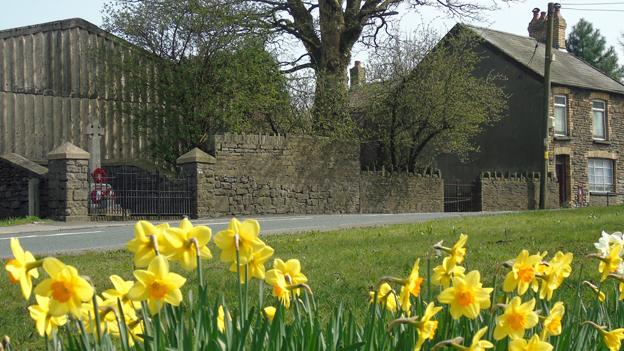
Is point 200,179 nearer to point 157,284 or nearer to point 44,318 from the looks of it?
point 44,318

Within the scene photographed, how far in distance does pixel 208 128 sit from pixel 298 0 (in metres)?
6.09

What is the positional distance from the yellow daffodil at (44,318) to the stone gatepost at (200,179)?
20.3 meters

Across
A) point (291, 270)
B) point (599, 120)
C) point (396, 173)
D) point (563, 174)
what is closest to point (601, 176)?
point (599, 120)

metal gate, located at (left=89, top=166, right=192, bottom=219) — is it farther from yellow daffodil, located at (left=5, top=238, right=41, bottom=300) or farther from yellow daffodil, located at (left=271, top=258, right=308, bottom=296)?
yellow daffodil, located at (left=5, top=238, right=41, bottom=300)

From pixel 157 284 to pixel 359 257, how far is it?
278 inches

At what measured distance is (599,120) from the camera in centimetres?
3912

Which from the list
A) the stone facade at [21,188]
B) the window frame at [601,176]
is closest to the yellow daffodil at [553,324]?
the stone facade at [21,188]

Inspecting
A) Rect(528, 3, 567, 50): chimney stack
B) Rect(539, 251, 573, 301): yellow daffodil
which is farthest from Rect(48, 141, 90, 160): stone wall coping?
Rect(528, 3, 567, 50): chimney stack

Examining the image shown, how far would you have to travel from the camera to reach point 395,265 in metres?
8.28

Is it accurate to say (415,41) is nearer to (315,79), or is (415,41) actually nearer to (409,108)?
(409,108)

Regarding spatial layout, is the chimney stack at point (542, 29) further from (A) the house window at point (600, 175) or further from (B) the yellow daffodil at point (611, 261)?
(B) the yellow daffodil at point (611, 261)

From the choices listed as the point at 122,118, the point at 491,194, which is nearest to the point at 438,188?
the point at 491,194

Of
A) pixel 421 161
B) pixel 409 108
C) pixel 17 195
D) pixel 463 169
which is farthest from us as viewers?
pixel 463 169

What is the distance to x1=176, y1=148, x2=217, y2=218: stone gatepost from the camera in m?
22.5
